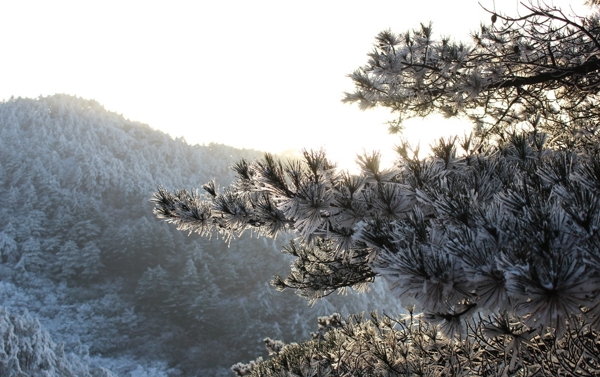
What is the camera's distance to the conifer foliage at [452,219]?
32.7 inches

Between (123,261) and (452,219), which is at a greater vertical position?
(452,219)

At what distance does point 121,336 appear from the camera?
3334 centimetres

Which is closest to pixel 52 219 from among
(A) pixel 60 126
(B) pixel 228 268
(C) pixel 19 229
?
(C) pixel 19 229

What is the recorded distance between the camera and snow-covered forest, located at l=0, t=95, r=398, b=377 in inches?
1291

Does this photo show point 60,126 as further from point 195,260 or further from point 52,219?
point 195,260

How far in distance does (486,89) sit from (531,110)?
2.54ft

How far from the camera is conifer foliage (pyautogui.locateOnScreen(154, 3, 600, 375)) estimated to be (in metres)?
0.83

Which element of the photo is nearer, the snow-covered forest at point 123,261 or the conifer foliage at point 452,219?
the conifer foliage at point 452,219

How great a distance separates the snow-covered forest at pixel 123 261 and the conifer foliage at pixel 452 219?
23.4 m

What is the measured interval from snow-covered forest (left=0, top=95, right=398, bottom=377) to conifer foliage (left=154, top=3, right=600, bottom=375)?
23350mm

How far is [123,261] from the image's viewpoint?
138 ft

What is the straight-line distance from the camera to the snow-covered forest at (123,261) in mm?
32781

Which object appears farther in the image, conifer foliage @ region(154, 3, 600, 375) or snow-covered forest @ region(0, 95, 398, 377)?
snow-covered forest @ region(0, 95, 398, 377)

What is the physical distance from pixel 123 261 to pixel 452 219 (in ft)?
152
